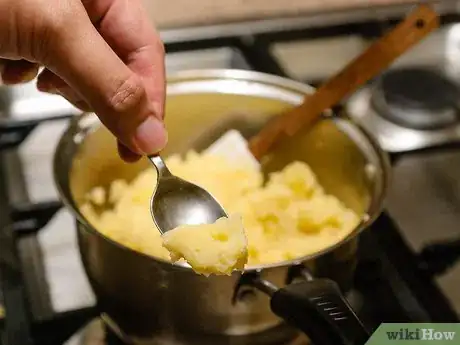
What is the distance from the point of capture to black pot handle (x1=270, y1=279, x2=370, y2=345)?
0.48 meters

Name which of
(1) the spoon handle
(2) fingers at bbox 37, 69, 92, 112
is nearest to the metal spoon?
(1) the spoon handle

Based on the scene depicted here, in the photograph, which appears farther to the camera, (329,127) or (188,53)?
(188,53)

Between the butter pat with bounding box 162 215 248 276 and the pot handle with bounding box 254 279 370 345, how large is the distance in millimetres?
34

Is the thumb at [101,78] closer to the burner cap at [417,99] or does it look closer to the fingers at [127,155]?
the fingers at [127,155]

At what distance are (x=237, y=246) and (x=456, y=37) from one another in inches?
24.4

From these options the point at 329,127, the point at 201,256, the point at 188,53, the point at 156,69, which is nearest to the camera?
the point at 201,256

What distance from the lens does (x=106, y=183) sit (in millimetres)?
727

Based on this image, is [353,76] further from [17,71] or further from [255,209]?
[17,71]

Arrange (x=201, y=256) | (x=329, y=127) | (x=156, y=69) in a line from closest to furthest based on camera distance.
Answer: (x=201, y=256) < (x=156, y=69) < (x=329, y=127)

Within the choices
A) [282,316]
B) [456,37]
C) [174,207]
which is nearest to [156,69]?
[174,207]

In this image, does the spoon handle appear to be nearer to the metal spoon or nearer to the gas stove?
the metal spoon

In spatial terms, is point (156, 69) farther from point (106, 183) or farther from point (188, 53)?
point (188, 53)

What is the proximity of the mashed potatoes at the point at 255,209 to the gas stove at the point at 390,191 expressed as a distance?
46 mm

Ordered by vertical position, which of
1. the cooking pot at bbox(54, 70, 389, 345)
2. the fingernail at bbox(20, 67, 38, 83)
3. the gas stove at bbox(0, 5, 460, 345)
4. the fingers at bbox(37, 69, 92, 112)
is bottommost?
the gas stove at bbox(0, 5, 460, 345)
